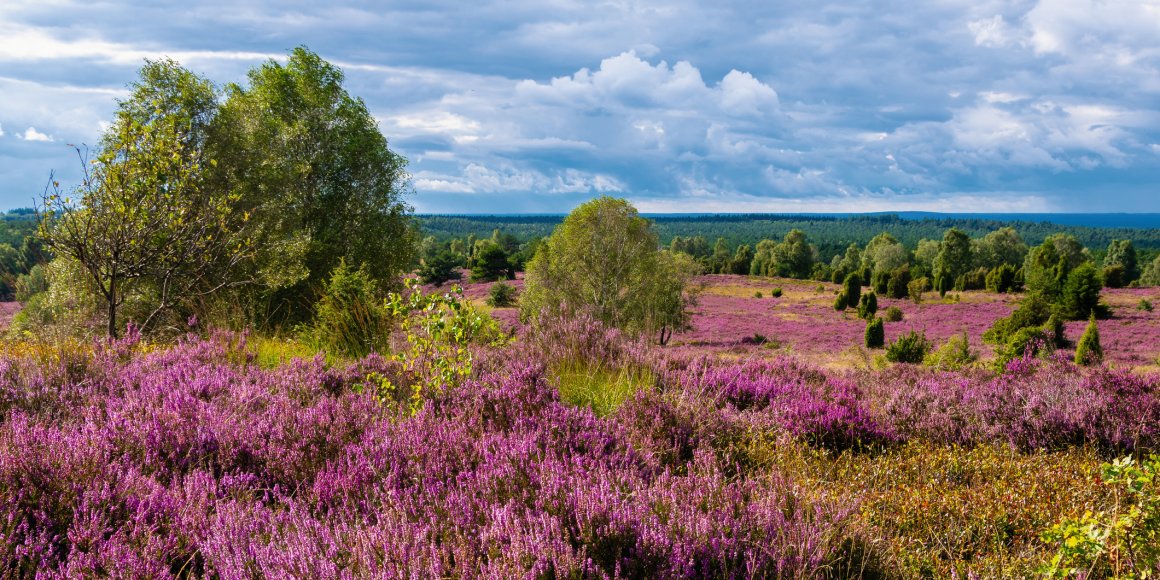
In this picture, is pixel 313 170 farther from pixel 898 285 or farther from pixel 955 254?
pixel 955 254

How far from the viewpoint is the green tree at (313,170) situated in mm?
24750

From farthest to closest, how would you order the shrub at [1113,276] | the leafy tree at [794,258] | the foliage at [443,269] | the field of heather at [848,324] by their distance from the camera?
the leafy tree at [794,258] → the foliage at [443,269] → the shrub at [1113,276] → the field of heather at [848,324]

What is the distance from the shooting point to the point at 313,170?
26.7m

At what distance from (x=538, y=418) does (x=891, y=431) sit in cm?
292

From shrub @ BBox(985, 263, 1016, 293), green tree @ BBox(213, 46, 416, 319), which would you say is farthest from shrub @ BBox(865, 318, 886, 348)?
shrub @ BBox(985, 263, 1016, 293)

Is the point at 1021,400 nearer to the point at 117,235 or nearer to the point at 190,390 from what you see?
the point at 190,390

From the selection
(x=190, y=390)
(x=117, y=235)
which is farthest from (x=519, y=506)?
(x=117, y=235)

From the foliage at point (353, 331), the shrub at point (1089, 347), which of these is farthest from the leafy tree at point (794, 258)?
the foliage at point (353, 331)

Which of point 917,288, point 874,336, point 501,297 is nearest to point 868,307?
point 917,288

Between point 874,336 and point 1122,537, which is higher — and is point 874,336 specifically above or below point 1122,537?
below

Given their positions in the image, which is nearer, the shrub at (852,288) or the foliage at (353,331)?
the foliage at (353,331)

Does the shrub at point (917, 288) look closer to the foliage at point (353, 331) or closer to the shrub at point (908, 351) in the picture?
the shrub at point (908, 351)

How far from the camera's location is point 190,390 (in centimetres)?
478

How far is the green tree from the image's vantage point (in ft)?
81.2
